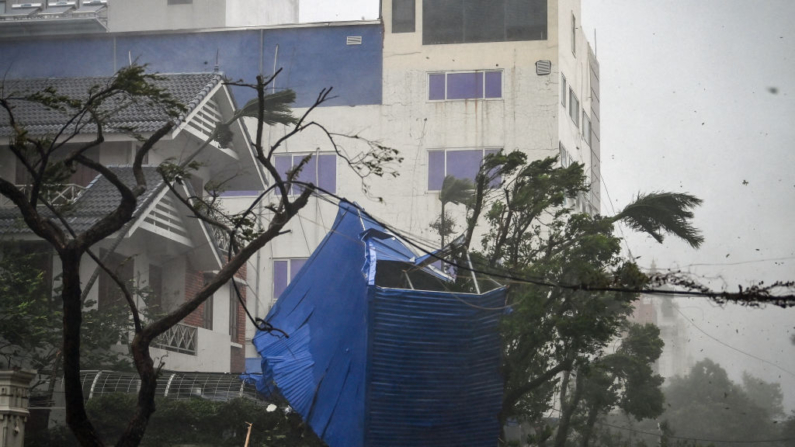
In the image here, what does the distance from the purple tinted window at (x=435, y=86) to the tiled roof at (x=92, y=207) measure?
604 inches

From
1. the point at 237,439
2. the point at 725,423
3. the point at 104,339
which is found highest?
the point at 104,339

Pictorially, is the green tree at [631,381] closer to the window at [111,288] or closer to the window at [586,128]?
the window at [111,288]

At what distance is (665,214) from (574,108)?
18642mm

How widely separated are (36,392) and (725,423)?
124 ft

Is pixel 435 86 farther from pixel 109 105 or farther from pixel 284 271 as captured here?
pixel 109 105

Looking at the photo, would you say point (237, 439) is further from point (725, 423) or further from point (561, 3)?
point (725, 423)

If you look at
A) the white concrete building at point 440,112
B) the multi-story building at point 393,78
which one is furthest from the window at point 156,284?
the white concrete building at point 440,112

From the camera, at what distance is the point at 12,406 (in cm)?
1440

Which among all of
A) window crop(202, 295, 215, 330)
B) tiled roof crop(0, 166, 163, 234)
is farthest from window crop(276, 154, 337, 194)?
tiled roof crop(0, 166, 163, 234)

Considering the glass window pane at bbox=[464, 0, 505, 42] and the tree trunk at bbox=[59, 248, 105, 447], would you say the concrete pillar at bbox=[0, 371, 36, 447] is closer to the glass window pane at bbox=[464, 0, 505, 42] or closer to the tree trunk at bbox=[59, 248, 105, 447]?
the tree trunk at bbox=[59, 248, 105, 447]

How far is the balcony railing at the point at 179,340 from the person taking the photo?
74.2ft

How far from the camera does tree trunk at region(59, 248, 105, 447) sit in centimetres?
1219

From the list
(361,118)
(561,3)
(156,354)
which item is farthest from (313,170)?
(156,354)

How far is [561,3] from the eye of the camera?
36.7 metres
